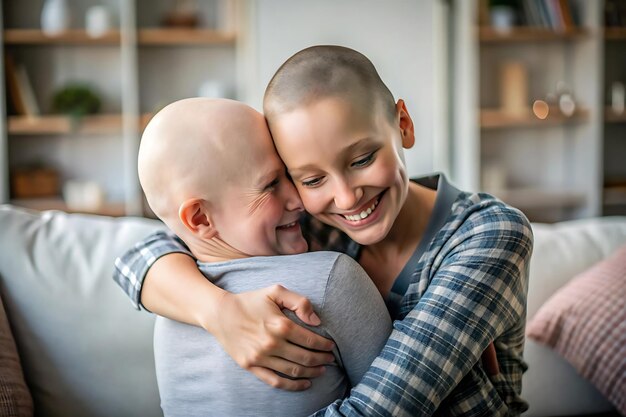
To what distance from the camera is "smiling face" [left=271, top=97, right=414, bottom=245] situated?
3.40 ft

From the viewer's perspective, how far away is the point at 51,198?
4535 mm

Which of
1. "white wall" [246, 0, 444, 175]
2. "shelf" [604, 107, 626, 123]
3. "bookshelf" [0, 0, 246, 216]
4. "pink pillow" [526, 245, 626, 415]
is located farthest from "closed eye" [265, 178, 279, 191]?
"shelf" [604, 107, 626, 123]

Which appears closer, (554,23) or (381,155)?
(381,155)

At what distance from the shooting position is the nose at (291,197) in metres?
1.11

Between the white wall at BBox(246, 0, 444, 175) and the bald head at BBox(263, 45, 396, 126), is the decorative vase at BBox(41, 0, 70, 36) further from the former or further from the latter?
the bald head at BBox(263, 45, 396, 126)

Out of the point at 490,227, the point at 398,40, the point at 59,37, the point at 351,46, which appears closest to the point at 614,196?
the point at 398,40

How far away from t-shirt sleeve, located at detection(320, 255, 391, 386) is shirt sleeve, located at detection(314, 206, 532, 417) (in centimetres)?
3

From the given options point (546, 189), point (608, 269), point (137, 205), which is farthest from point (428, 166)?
point (608, 269)

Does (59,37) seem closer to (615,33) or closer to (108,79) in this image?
(108,79)

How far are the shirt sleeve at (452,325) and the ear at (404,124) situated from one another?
18cm

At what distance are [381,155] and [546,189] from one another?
450 cm

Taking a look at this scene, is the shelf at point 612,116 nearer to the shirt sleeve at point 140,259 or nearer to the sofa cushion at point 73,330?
the sofa cushion at point 73,330

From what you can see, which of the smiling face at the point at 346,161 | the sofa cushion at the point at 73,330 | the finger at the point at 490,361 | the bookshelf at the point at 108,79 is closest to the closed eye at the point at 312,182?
the smiling face at the point at 346,161

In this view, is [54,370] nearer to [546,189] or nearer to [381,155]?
[381,155]
